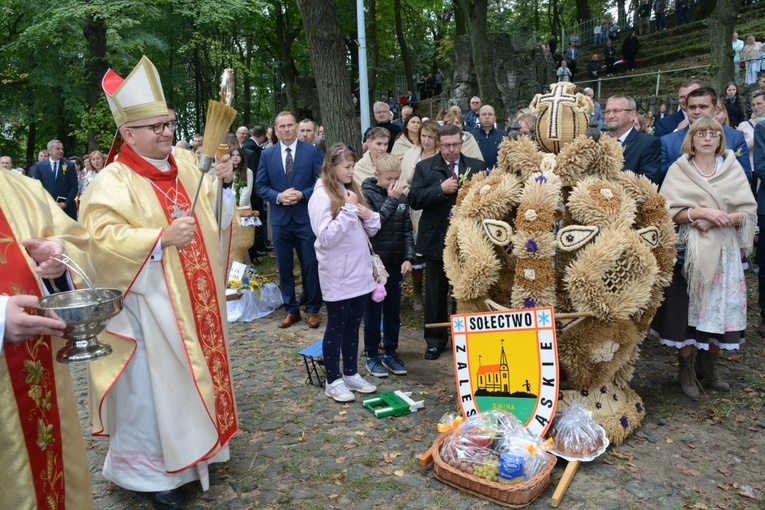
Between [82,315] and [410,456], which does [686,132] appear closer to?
[410,456]

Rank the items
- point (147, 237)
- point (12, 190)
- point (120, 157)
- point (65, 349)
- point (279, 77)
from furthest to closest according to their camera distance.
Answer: point (279, 77) → point (120, 157) → point (147, 237) → point (12, 190) → point (65, 349)

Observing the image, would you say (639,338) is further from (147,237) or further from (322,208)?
(147,237)

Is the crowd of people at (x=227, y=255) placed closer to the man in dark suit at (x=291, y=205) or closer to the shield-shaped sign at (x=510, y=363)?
the man in dark suit at (x=291, y=205)

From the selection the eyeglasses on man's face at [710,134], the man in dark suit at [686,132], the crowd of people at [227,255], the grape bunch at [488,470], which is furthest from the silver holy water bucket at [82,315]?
the man in dark suit at [686,132]

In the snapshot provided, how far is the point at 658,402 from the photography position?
4.85 metres

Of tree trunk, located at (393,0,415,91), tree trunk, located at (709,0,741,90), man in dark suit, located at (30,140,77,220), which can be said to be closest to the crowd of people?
tree trunk, located at (709,0,741,90)

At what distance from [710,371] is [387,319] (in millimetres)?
2709

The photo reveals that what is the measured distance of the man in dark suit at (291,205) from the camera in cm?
707

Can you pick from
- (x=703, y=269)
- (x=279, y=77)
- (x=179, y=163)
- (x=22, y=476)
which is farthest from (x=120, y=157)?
(x=279, y=77)

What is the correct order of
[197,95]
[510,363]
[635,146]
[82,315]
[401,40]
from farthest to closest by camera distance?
1. [197,95]
2. [401,40]
3. [635,146]
4. [510,363]
5. [82,315]

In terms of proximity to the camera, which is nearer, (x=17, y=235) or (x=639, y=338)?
(x=17, y=235)

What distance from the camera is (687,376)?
4969 millimetres

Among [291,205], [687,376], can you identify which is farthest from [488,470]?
[291,205]

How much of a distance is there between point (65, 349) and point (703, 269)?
4203mm
